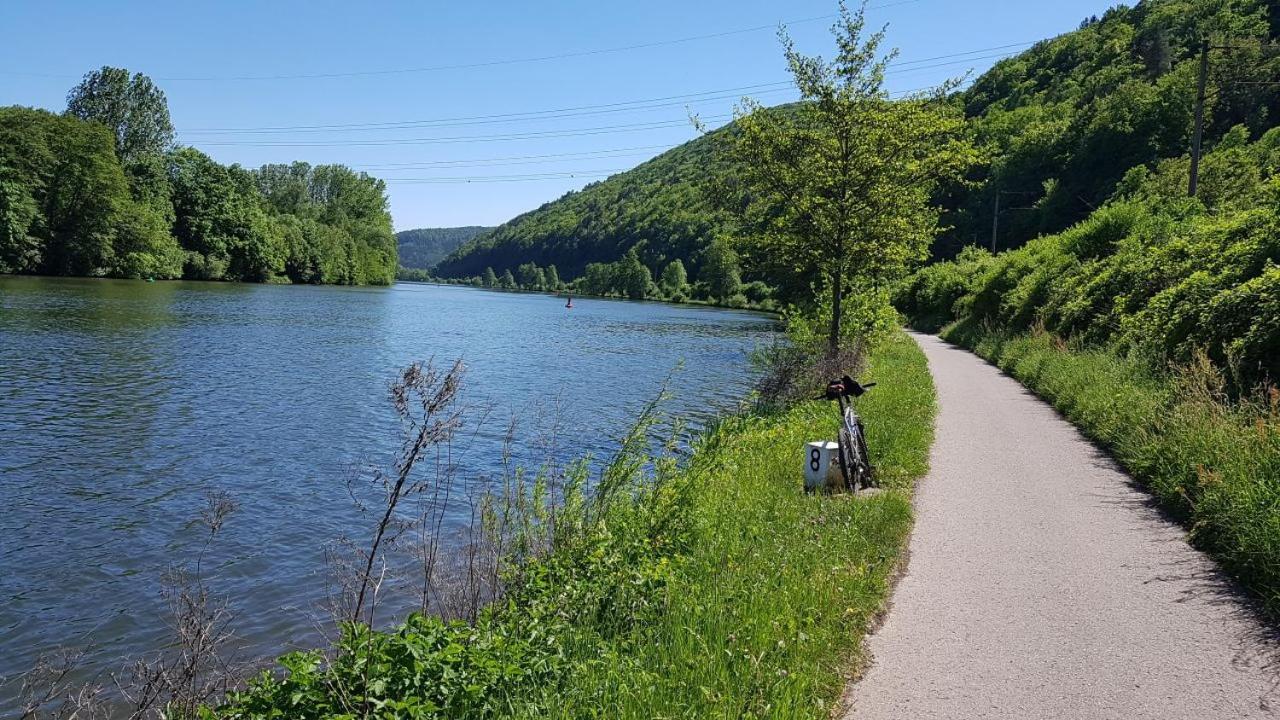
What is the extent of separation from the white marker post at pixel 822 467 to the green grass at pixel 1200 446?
339 cm

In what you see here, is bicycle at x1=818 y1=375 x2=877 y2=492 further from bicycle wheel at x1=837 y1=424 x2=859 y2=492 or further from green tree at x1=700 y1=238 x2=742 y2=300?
green tree at x1=700 y1=238 x2=742 y2=300

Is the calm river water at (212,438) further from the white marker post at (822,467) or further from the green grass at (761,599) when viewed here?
the white marker post at (822,467)

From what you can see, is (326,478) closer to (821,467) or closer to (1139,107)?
(821,467)

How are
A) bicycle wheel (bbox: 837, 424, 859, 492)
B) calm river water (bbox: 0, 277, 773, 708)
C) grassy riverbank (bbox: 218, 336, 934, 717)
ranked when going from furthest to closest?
bicycle wheel (bbox: 837, 424, 859, 492), calm river water (bbox: 0, 277, 773, 708), grassy riverbank (bbox: 218, 336, 934, 717)

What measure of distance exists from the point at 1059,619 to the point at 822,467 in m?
3.50

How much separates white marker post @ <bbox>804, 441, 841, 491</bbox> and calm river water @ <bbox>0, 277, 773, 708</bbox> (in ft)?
14.2

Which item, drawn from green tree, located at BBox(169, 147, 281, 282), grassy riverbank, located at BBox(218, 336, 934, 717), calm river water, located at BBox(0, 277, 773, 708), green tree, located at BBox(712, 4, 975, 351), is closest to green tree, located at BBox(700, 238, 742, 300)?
green tree, located at BBox(169, 147, 281, 282)

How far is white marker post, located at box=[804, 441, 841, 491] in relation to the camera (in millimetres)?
9047

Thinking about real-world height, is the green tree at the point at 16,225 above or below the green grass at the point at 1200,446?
above

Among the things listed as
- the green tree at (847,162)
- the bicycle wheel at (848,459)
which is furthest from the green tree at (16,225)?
the bicycle wheel at (848,459)

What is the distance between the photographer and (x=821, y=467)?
9078 mm

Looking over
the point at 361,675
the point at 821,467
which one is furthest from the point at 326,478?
the point at 361,675

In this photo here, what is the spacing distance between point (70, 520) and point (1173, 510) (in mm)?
13000

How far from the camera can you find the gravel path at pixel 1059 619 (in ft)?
15.2
